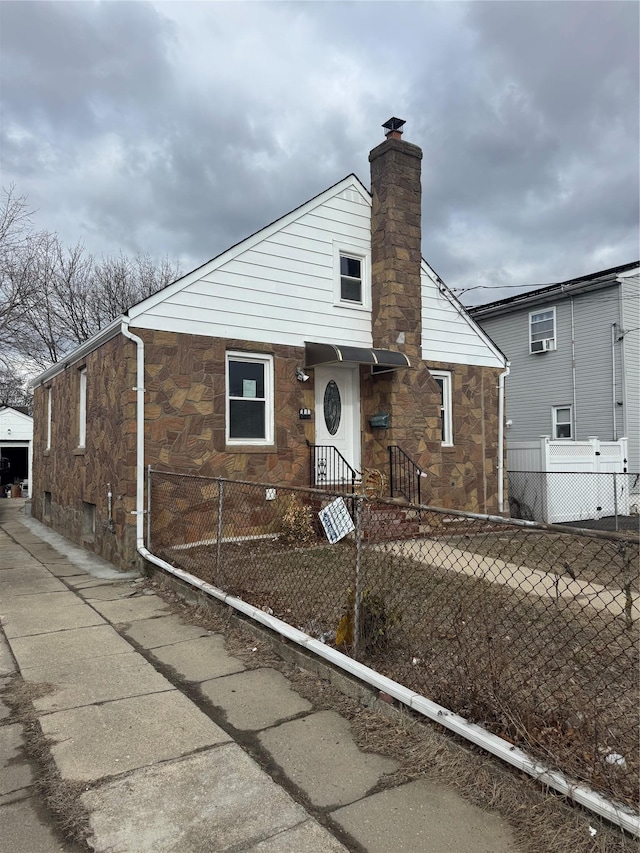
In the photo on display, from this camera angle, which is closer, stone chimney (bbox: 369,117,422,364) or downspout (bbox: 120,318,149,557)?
downspout (bbox: 120,318,149,557)

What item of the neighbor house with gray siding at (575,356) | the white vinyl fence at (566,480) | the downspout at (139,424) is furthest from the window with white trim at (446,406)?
the downspout at (139,424)

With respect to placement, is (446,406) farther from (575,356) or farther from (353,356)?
(575,356)

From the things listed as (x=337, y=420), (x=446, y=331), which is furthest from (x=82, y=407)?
(x=446, y=331)

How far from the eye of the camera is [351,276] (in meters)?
10.3

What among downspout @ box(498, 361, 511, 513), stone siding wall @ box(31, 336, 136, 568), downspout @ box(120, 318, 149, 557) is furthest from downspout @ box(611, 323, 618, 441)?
stone siding wall @ box(31, 336, 136, 568)

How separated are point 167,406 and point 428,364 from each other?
5.02 metres

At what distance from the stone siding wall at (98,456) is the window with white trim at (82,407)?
87 mm

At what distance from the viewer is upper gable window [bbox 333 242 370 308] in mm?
10041

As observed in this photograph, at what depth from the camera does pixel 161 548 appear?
7.54m

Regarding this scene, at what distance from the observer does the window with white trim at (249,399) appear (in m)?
8.83

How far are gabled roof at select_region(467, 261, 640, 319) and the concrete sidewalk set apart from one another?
48.3ft

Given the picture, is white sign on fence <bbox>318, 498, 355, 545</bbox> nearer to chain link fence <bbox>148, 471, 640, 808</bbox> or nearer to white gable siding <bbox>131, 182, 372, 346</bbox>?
chain link fence <bbox>148, 471, 640, 808</bbox>

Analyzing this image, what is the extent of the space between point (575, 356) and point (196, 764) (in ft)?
53.2

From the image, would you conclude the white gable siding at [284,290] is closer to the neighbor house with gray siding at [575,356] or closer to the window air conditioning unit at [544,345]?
the neighbor house with gray siding at [575,356]
